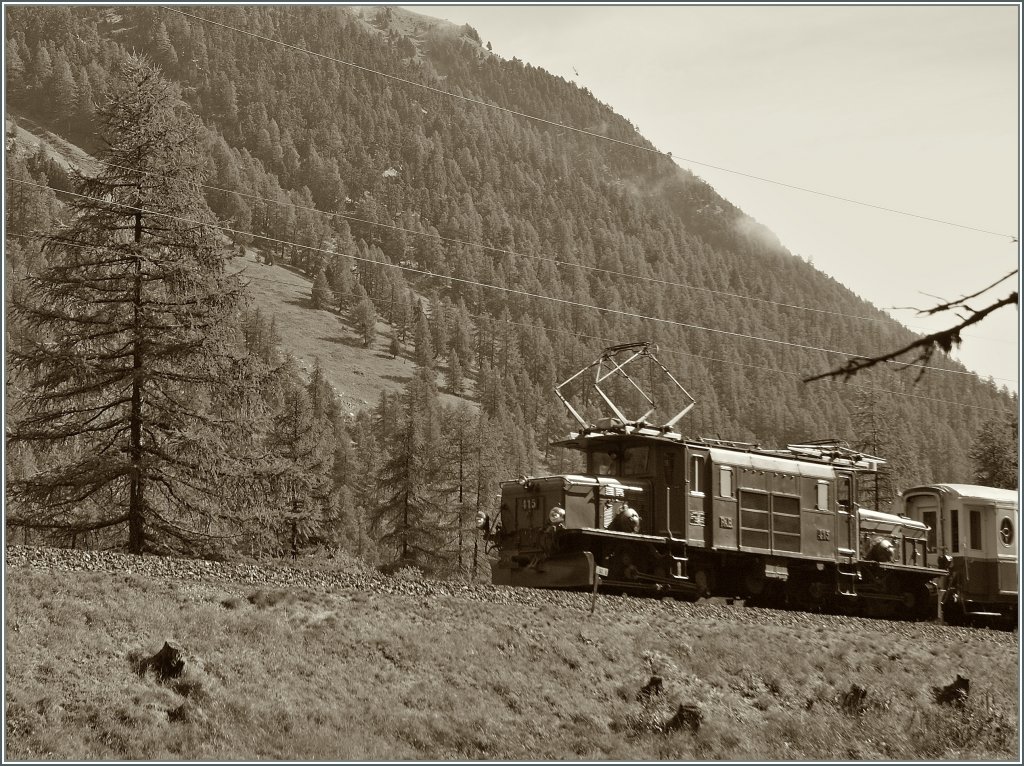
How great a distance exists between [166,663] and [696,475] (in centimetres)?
1296

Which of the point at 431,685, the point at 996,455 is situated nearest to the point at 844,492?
the point at 431,685

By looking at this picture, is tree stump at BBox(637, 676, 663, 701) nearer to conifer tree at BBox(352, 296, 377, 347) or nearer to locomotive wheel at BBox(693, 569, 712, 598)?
locomotive wheel at BBox(693, 569, 712, 598)

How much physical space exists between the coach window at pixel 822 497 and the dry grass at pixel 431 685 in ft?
19.2

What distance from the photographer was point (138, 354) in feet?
87.6

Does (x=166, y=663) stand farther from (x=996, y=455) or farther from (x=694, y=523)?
(x=996, y=455)

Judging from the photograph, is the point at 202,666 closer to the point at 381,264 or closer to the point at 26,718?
the point at 26,718

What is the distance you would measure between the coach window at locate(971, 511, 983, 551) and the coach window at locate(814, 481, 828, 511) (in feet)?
20.3

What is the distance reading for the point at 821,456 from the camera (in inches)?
1087

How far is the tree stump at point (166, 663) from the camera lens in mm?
14836

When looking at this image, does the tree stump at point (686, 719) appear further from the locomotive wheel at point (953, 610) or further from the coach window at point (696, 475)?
the locomotive wheel at point (953, 610)

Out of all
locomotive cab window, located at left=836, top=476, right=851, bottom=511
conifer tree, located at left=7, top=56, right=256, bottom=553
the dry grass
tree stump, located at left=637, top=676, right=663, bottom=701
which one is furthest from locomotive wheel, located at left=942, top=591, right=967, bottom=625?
conifer tree, located at left=7, top=56, right=256, bottom=553

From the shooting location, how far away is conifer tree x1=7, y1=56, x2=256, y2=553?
26547 millimetres

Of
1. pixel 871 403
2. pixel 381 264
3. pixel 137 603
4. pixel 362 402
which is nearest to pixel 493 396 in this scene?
pixel 362 402

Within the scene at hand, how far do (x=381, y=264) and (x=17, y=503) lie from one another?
6639 inches
